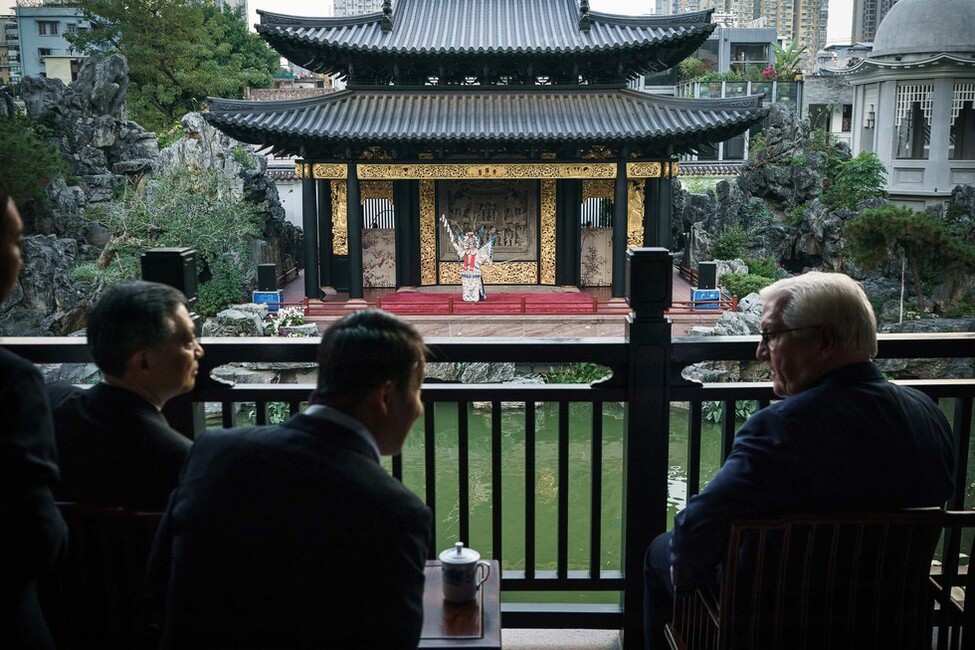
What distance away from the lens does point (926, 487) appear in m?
1.37

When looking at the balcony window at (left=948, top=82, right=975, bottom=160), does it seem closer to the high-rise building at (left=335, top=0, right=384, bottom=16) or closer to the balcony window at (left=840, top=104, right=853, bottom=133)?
the balcony window at (left=840, top=104, right=853, bottom=133)

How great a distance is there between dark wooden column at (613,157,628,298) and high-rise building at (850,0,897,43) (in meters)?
23.9

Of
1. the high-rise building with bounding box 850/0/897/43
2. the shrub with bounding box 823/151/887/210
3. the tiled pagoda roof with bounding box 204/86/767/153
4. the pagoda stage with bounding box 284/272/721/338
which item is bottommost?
the pagoda stage with bounding box 284/272/721/338

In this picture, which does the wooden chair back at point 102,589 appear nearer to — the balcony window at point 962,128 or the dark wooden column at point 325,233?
the dark wooden column at point 325,233

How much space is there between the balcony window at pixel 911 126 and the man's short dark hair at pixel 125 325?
1593cm

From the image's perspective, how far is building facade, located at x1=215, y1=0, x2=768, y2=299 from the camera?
405 inches

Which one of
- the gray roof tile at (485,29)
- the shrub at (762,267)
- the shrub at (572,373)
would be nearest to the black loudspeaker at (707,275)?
the shrub at (762,267)

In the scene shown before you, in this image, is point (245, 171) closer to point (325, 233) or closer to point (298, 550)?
point (325, 233)

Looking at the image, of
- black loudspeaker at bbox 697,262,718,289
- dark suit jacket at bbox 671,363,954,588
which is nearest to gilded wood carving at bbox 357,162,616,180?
black loudspeaker at bbox 697,262,718,289

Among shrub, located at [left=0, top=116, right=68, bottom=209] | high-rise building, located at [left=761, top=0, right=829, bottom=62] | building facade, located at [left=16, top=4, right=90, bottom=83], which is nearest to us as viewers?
shrub, located at [left=0, top=116, right=68, bottom=209]

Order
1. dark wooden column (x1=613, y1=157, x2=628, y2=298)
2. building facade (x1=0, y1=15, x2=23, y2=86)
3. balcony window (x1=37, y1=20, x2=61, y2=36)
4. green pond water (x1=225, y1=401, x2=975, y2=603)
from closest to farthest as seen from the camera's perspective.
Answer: green pond water (x1=225, y1=401, x2=975, y2=603) < dark wooden column (x1=613, y1=157, x2=628, y2=298) < balcony window (x1=37, y1=20, x2=61, y2=36) < building facade (x1=0, y1=15, x2=23, y2=86)

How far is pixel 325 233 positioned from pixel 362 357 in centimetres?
1040

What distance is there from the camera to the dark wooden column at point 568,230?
11523 mm

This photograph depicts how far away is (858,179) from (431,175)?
762 cm
